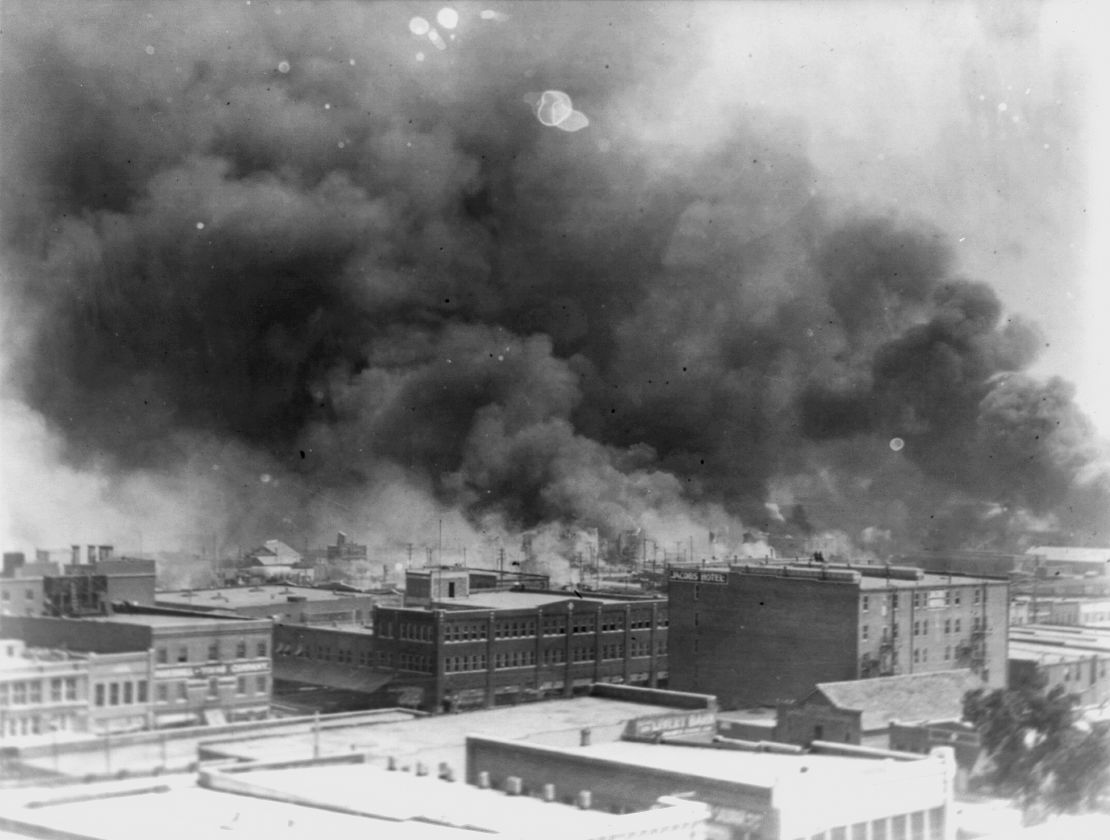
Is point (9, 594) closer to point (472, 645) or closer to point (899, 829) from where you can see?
point (472, 645)

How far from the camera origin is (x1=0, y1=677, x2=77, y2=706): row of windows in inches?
178

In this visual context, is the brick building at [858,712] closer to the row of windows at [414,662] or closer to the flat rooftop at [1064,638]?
the flat rooftop at [1064,638]

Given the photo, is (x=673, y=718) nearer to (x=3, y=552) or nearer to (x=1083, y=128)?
(x=3, y=552)

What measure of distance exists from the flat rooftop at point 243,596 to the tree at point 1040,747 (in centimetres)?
257

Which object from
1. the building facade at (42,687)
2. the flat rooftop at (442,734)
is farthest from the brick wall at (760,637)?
the building facade at (42,687)

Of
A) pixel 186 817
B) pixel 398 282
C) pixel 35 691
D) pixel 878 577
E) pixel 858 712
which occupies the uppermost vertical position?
pixel 398 282

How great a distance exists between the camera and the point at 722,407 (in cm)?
537

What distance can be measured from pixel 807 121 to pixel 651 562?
1731 mm

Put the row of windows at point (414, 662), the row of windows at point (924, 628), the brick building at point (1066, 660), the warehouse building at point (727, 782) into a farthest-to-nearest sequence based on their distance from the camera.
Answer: the brick building at point (1066, 660) < the row of windows at point (924, 628) < the row of windows at point (414, 662) < the warehouse building at point (727, 782)

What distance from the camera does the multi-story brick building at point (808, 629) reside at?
534 centimetres

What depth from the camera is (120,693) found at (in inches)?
177

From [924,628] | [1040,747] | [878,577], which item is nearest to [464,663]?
[878,577]

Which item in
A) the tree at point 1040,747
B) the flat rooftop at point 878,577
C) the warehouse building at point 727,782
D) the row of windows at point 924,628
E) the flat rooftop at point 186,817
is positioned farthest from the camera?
the tree at point 1040,747

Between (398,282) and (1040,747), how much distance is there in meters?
3.18
